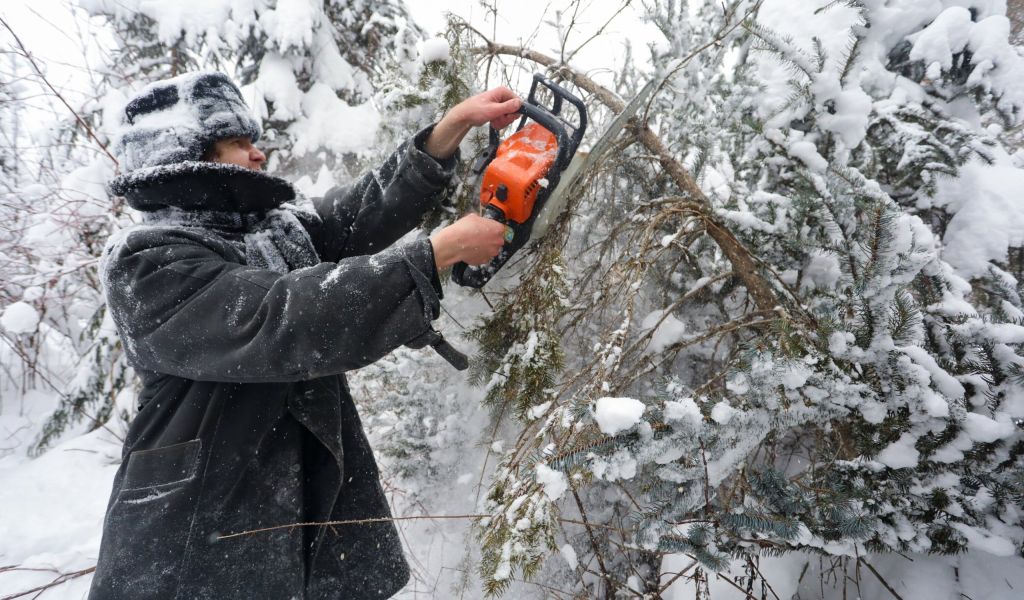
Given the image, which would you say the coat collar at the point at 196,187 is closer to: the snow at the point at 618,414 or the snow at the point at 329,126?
the snow at the point at 618,414

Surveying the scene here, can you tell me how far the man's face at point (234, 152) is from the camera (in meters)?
1.55

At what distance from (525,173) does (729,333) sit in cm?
127

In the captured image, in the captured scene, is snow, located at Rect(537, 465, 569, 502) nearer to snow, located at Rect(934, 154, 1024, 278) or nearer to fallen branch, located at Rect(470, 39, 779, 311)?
fallen branch, located at Rect(470, 39, 779, 311)

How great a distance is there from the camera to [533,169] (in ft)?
5.51

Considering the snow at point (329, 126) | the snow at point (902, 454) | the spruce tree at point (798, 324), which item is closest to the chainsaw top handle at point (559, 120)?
the spruce tree at point (798, 324)

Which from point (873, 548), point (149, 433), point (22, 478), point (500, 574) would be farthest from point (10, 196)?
point (873, 548)

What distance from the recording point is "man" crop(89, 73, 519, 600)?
1208 millimetres

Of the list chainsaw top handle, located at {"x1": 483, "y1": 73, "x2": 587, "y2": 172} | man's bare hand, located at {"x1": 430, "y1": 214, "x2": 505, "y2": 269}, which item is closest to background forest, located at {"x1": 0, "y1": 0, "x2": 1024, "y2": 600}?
chainsaw top handle, located at {"x1": 483, "y1": 73, "x2": 587, "y2": 172}

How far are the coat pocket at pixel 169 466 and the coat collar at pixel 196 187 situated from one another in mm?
700

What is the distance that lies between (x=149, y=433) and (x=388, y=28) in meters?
4.31

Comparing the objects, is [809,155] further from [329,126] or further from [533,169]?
[329,126]

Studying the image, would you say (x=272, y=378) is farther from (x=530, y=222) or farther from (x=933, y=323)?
(x=933, y=323)

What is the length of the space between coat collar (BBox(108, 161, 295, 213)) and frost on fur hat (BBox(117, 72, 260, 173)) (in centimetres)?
11

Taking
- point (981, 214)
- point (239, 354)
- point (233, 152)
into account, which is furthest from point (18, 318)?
point (981, 214)
